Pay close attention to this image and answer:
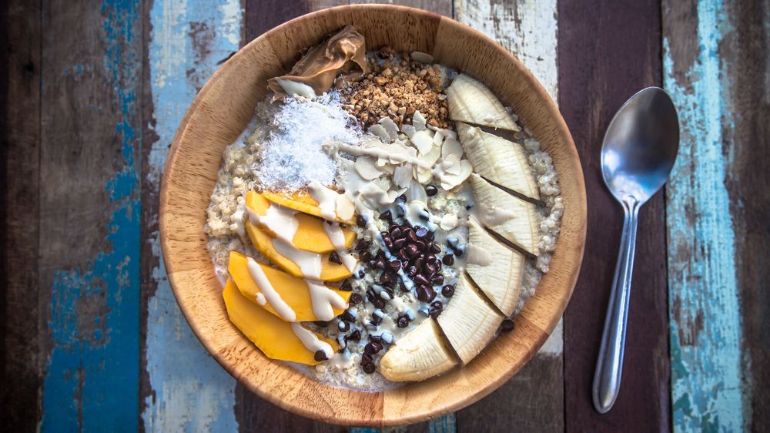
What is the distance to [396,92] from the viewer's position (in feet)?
4.52

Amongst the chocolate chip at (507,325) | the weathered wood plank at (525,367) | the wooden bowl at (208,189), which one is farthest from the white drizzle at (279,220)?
the weathered wood plank at (525,367)

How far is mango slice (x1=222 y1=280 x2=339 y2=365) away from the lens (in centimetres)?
135

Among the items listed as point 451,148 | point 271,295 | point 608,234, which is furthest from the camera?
point 608,234

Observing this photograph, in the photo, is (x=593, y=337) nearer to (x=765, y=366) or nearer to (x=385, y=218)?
(x=765, y=366)

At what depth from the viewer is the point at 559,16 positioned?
1524mm

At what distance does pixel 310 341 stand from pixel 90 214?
78 cm

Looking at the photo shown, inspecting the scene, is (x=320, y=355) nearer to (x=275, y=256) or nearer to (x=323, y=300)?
(x=323, y=300)

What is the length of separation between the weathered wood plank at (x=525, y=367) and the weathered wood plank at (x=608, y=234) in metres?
0.03

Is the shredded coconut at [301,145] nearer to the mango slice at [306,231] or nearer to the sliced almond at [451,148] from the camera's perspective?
the mango slice at [306,231]

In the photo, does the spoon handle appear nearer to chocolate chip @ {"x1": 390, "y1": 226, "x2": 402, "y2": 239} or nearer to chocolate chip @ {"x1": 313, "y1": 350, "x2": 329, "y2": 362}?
chocolate chip @ {"x1": 390, "y1": 226, "x2": 402, "y2": 239}

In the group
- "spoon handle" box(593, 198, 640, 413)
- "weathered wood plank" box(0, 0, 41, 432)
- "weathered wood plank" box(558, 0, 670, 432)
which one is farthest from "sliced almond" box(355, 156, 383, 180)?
"weathered wood plank" box(0, 0, 41, 432)

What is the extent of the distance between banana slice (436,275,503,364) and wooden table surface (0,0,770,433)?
0.27m

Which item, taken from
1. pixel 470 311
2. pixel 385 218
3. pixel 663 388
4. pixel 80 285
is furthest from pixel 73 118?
pixel 663 388

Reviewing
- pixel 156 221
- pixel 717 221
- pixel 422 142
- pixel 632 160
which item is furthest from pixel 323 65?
pixel 717 221
